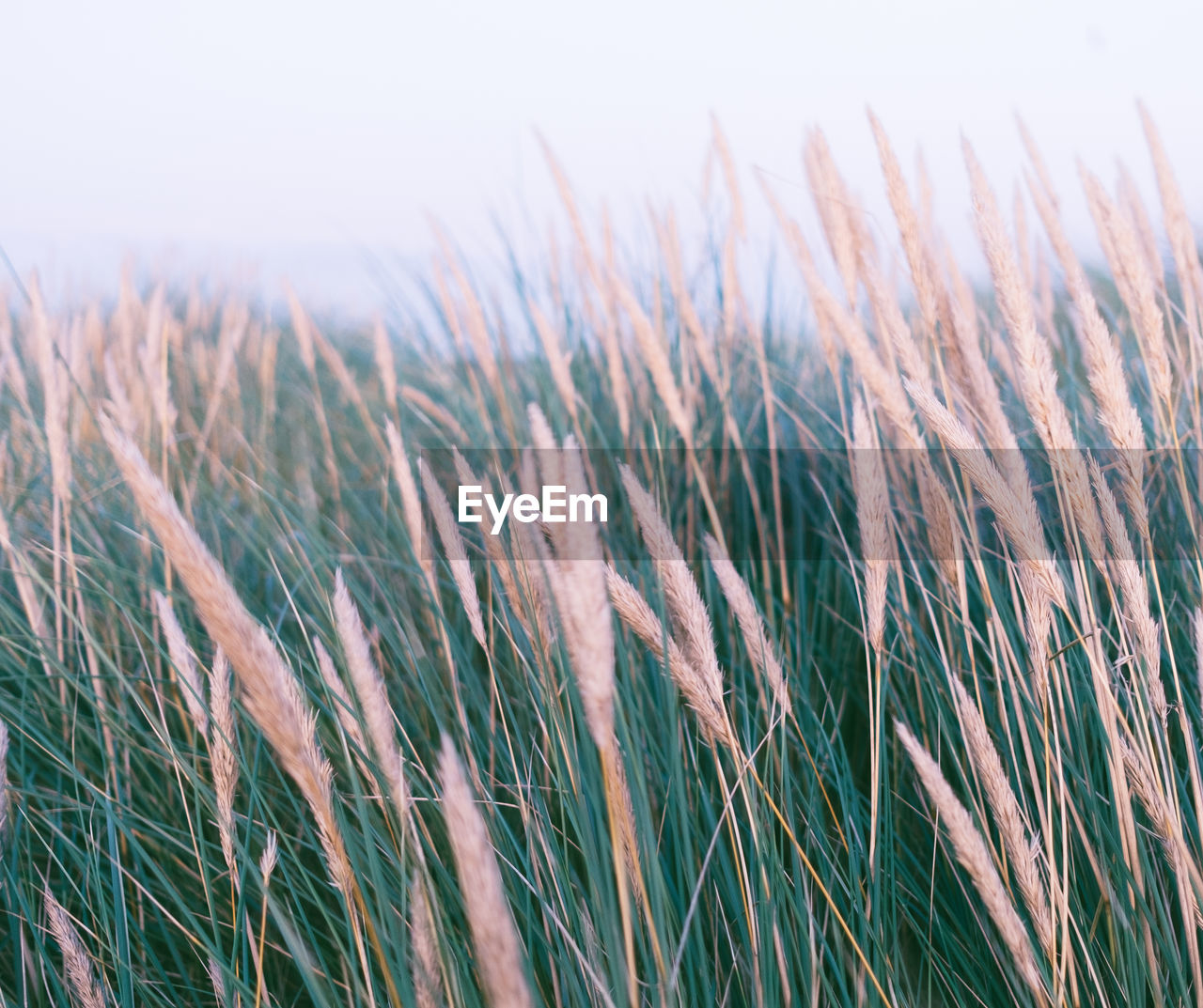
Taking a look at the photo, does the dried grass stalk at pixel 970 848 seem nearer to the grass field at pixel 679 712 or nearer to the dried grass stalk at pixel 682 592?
the grass field at pixel 679 712

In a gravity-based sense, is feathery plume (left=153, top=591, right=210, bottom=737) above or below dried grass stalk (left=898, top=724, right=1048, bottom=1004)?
above

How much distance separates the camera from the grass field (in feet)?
2.52

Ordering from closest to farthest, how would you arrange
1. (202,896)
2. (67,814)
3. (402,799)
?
(402,799), (202,896), (67,814)

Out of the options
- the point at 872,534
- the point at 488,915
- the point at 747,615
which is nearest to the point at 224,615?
the point at 488,915

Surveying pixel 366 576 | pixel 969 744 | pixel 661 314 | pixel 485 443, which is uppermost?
pixel 661 314

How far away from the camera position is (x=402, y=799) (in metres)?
0.66

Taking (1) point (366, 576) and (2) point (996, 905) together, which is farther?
(1) point (366, 576)

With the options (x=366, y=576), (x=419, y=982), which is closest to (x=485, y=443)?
(x=366, y=576)

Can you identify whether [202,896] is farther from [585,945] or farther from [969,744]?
[969,744]

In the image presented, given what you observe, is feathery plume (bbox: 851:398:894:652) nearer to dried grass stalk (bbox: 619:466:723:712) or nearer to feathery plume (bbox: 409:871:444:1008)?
dried grass stalk (bbox: 619:466:723:712)

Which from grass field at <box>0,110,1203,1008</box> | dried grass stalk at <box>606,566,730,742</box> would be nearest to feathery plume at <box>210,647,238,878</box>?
grass field at <box>0,110,1203,1008</box>

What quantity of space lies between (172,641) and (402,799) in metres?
0.37

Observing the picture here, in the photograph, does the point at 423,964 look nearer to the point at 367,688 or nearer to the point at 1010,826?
the point at 367,688

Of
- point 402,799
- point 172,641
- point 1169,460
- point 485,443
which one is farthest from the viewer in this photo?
point 485,443
